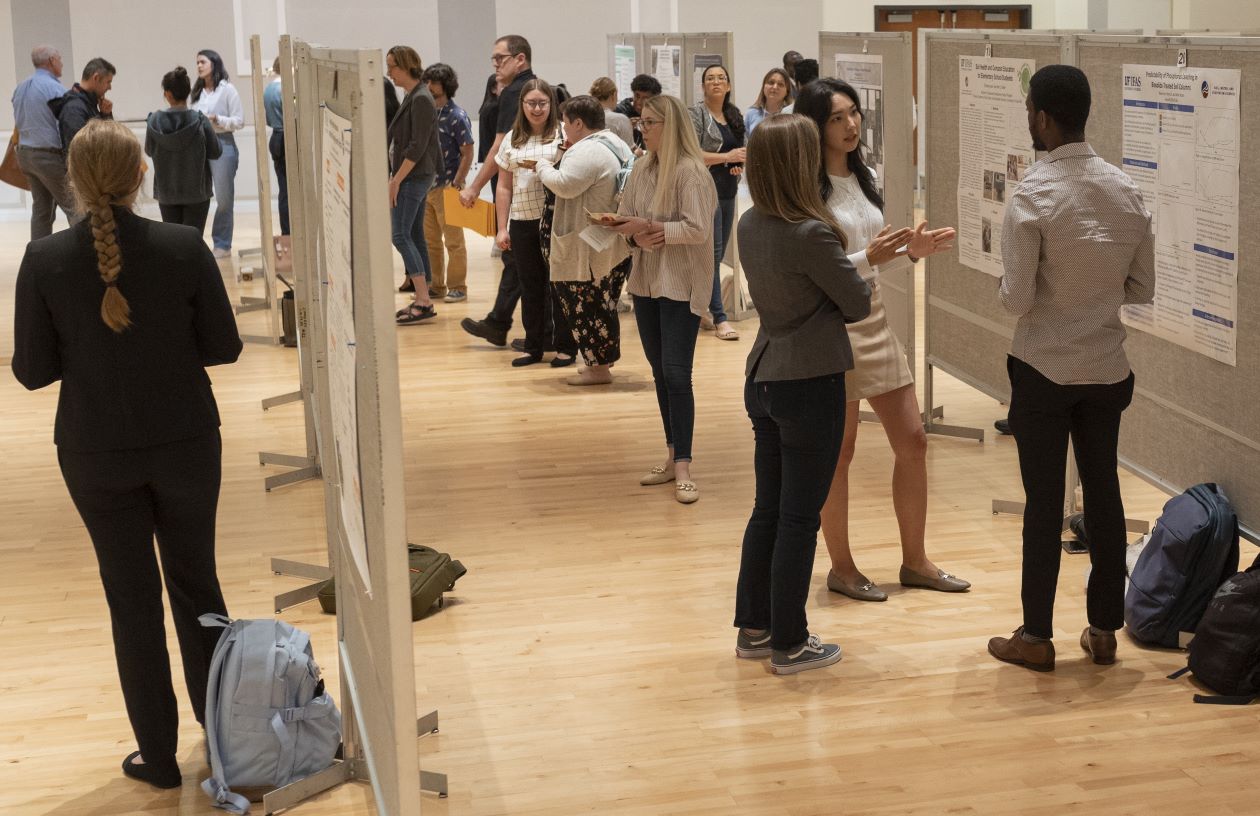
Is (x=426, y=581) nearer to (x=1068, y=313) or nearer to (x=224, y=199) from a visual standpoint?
(x=1068, y=313)

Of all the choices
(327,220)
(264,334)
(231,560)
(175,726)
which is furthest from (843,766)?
(264,334)

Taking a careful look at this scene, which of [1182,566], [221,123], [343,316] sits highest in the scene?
[221,123]

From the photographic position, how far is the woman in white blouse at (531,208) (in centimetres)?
768

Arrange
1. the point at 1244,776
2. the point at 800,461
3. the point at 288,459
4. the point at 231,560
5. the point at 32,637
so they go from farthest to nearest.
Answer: the point at 288,459
the point at 231,560
the point at 32,637
the point at 800,461
the point at 1244,776

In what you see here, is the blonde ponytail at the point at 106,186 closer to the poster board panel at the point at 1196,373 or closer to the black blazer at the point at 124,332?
the black blazer at the point at 124,332

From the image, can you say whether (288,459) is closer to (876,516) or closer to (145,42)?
(876,516)

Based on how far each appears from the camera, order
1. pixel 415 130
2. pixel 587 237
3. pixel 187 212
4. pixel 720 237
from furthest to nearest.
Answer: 1. pixel 187 212
2. pixel 415 130
3. pixel 720 237
4. pixel 587 237

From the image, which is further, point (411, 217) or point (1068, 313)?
point (411, 217)

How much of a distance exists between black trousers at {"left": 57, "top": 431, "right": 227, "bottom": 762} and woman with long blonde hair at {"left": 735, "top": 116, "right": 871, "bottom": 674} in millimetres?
1467

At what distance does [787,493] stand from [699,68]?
6.51 metres

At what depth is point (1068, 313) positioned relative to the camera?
3.87 m

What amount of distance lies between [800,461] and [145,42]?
14324mm

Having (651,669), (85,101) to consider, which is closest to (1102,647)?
(651,669)

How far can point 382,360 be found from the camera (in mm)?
2240
